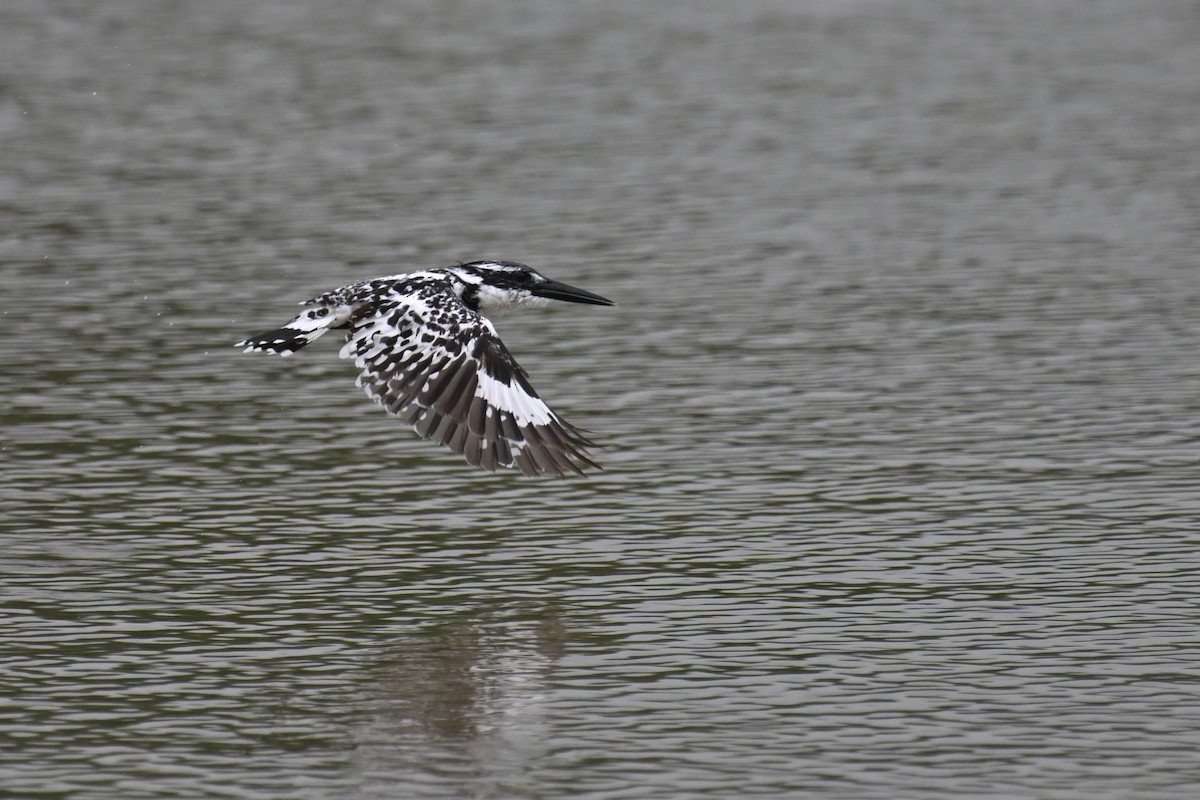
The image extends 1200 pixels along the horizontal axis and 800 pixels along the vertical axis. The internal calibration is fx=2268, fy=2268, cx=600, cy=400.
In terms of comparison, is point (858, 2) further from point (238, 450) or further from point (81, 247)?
point (238, 450)

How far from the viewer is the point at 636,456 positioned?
38.5ft

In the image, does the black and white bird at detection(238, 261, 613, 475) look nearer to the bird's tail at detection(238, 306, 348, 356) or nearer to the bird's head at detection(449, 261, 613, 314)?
the bird's tail at detection(238, 306, 348, 356)

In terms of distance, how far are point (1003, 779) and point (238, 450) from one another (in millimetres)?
5754

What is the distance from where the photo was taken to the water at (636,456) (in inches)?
308

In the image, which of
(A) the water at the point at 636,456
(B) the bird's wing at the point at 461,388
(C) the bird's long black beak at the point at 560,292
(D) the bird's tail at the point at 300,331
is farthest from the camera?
(C) the bird's long black beak at the point at 560,292

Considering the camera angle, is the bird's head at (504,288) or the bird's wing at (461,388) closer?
the bird's wing at (461,388)

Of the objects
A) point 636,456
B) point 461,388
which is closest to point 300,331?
point 461,388

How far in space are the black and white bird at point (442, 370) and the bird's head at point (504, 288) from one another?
→ 0.75 feet

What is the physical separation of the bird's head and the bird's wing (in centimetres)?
78

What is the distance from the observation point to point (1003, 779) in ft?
23.9

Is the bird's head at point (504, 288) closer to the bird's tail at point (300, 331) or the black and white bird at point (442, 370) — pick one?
the black and white bird at point (442, 370)

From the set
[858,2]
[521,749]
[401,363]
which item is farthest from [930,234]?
[858,2]

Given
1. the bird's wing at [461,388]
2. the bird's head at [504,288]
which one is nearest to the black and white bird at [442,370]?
the bird's wing at [461,388]

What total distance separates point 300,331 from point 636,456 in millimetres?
1959
